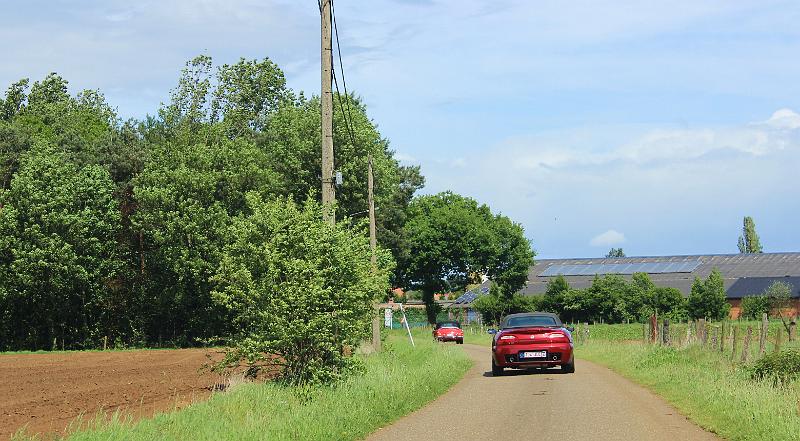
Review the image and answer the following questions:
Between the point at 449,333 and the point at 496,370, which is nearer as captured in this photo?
the point at 496,370

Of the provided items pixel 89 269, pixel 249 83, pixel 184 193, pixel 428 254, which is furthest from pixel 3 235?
pixel 428 254

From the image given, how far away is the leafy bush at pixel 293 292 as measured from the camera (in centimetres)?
1712

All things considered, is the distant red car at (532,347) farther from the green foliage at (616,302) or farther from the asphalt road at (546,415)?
the green foliage at (616,302)

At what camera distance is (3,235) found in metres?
49.2

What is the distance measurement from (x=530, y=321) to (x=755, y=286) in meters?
68.0

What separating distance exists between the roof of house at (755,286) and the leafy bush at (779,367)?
66.2 metres

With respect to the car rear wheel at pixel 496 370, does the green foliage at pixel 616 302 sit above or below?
above

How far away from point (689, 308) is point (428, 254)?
24504mm

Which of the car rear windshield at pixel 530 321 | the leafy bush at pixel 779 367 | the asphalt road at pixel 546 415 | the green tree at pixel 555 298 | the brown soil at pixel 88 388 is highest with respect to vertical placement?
the green tree at pixel 555 298

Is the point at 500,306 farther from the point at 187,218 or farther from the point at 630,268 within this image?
the point at 187,218

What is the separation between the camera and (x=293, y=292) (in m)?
17.1

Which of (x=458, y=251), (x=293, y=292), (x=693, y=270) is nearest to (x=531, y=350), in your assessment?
(x=293, y=292)

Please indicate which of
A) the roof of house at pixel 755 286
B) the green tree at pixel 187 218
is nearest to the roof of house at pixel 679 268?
the roof of house at pixel 755 286

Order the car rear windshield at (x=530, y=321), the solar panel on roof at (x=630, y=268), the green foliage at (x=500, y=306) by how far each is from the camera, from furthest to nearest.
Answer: the solar panel on roof at (x=630, y=268) < the green foliage at (x=500, y=306) < the car rear windshield at (x=530, y=321)
